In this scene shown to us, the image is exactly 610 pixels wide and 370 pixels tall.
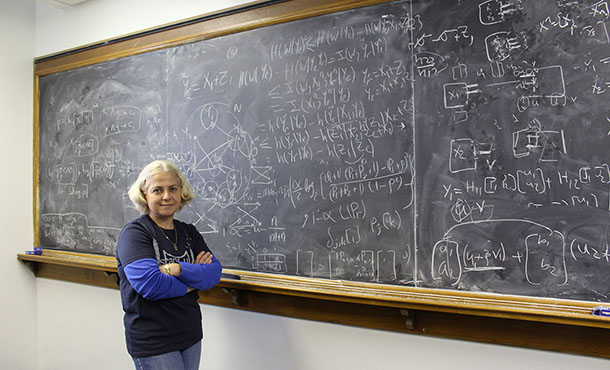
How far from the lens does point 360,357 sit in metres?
2.45

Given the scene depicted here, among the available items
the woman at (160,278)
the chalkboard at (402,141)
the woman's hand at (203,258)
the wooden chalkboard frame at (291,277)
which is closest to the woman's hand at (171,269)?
the woman at (160,278)

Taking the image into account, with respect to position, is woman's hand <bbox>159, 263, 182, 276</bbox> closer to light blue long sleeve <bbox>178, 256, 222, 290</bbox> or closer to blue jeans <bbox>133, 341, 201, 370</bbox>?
light blue long sleeve <bbox>178, 256, 222, 290</bbox>

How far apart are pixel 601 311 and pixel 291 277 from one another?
1.53 metres

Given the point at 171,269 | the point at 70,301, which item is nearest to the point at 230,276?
the point at 171,269

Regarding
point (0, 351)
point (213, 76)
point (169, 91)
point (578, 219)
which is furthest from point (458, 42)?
point (0, 351)

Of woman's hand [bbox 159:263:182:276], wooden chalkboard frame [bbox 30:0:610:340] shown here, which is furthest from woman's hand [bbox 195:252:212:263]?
wooden chalkboard frame [bbox 30:0:610:340]

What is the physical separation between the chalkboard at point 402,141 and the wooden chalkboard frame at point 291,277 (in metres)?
0.06

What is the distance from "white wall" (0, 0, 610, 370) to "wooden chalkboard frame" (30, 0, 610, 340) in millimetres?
89

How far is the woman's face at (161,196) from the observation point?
2.34 metres

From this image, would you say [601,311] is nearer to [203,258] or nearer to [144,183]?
[203,258]

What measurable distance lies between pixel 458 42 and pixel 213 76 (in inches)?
61.9

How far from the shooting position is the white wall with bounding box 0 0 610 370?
2709mm

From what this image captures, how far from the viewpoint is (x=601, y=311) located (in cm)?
180

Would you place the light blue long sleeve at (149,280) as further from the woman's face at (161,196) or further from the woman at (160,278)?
the woman's face at (161,196)
